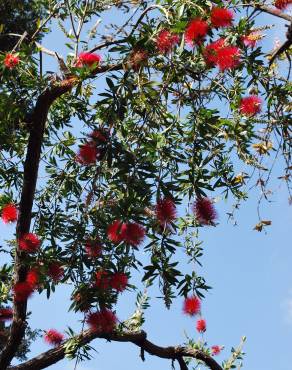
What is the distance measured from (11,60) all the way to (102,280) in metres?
1.92

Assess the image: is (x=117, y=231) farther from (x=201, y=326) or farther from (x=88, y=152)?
(x=201, y=326)

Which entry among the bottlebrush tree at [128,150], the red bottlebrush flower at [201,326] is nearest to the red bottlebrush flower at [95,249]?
the bottlebrush tree at [128,150]

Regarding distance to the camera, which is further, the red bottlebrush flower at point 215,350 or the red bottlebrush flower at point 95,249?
the red bottlebrush flower at point 215,350

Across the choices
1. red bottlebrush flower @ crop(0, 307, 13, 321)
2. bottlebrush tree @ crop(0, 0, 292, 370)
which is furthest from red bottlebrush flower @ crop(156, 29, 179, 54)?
red bottlebrush flower @ crop(0, 307, 13, 321)

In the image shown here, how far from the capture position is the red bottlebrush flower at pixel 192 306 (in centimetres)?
364

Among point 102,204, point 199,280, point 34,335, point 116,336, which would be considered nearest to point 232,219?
point 199,280

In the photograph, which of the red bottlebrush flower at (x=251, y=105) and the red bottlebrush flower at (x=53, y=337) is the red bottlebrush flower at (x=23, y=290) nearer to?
the red bottlebrush flower at (x=53, y=337)

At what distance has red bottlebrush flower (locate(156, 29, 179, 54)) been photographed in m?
3.44

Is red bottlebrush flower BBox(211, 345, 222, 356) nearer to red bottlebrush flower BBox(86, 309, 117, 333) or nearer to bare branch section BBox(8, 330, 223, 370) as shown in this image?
bare branch section BBox(8, 330, 223, 370)

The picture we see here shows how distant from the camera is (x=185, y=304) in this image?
3.69 m

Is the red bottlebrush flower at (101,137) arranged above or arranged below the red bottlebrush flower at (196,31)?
below

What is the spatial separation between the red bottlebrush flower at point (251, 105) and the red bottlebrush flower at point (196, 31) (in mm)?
882

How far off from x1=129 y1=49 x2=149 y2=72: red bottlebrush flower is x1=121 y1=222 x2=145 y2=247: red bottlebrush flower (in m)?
0.92

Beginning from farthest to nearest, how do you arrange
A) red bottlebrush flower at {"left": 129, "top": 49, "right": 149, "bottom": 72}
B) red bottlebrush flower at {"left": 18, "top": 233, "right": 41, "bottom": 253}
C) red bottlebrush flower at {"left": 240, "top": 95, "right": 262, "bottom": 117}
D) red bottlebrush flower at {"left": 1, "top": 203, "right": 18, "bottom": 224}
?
red bottlebrush flower at {"left": 1, "top": 203, "right": 18, "bottom": 224} < red bottlebrush flower at {"left": 18, "top": 233, "right": 41, "bottom": 253} < red bottlebrush flower at {"left": 240, "top": 95, "right": 262, "bottom": 117} < red bottlebrush flower at {"left": 129, "top": 49, "right": 149, "bottom": 72}
